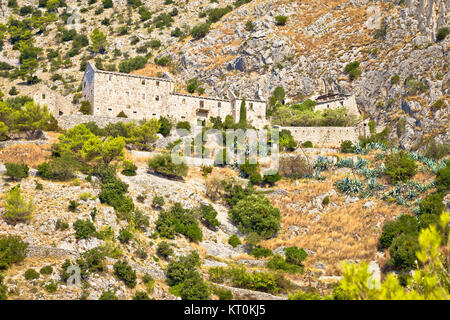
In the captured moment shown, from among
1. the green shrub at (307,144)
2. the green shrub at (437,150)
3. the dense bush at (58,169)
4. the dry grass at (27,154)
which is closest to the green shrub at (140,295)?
the dense bush at (58,169)

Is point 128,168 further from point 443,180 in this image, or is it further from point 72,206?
point 443,180

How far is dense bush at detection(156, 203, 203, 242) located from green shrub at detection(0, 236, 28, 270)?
492 inches

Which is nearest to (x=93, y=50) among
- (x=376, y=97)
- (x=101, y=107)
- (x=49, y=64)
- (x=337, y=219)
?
(x=49, y=64)

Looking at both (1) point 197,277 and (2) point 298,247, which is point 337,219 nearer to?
(2) point 298,247

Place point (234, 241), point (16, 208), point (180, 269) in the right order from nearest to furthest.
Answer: point (16, 208) → point (180, 269) → point (234, 241)

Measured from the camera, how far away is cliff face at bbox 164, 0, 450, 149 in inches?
2749

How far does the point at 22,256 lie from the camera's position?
108 feet

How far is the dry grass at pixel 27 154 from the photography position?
47.4 metres

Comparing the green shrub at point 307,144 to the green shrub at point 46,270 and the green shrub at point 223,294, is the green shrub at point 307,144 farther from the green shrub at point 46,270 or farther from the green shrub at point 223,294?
the green shrub at point 46,270

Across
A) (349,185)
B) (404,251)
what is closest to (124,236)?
(404,251)

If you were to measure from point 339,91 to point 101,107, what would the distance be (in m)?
39.9

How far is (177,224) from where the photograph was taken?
4409cm

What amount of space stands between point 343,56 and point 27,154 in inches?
2316

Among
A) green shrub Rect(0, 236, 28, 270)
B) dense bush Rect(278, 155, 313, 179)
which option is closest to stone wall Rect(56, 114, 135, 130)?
dense bush Rect(278, 155, 313, 179)
